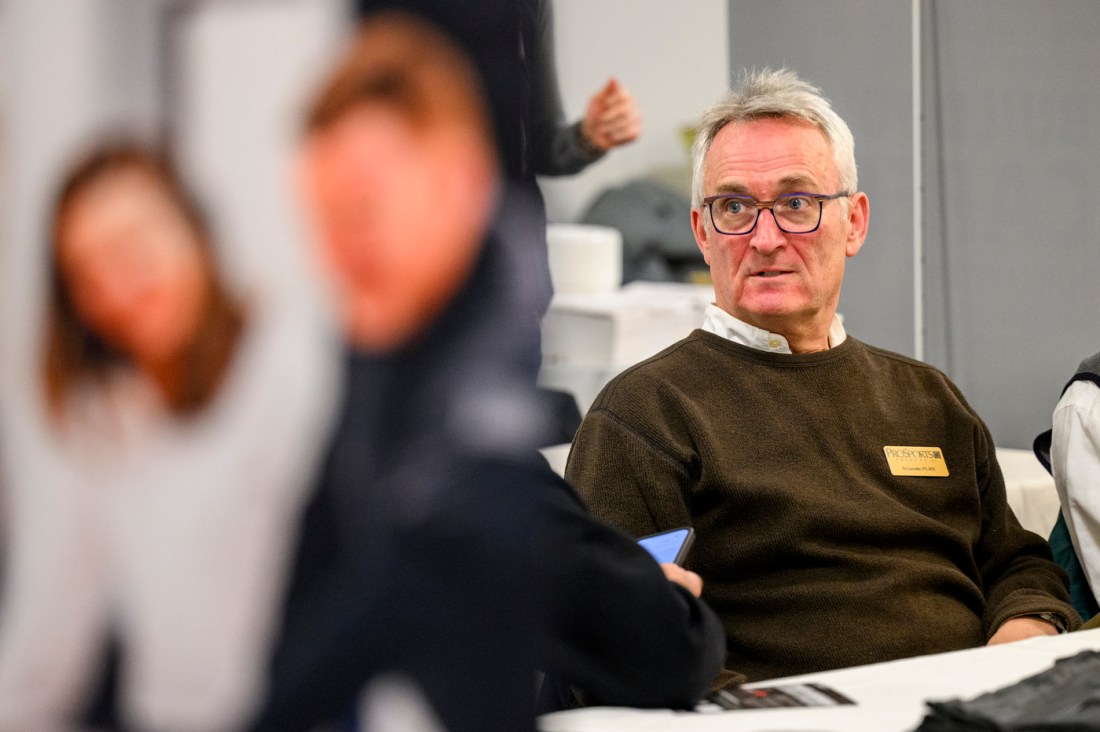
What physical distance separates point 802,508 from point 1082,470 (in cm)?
51

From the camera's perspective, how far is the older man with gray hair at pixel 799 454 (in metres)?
1.49

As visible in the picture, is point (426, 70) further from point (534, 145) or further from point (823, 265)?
point (823, 265)

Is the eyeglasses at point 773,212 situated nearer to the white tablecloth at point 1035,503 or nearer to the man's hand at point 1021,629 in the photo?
the man's hand at point 1021,629

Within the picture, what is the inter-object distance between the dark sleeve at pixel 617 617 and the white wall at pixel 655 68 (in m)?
1.66

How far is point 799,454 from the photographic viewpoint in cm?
157

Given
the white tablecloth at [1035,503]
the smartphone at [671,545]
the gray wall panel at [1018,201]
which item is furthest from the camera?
the gray wall panel at [1018,201]

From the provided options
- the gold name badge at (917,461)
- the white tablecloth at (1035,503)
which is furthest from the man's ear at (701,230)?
the white tablecloth at (1035,503)

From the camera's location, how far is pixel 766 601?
1486mm

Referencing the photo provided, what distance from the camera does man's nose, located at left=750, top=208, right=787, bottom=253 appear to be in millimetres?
1711

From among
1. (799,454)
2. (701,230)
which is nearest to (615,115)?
(701,230)

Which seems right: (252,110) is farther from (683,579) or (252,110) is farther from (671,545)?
(671,545)

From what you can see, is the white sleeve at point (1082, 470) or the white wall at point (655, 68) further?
the white wall at point (655, 68)

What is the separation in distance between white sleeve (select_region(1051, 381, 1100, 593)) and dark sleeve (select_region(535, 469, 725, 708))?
1.03 metres

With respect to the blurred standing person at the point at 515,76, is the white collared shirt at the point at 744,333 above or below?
below
